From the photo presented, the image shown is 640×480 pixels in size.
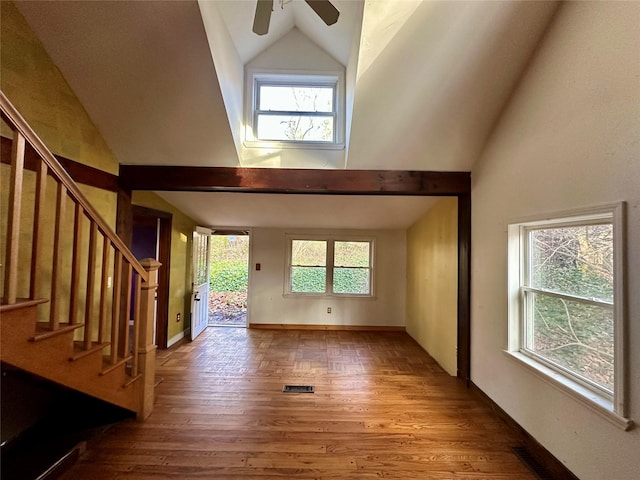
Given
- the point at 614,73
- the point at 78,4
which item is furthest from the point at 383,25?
the point at 78,4

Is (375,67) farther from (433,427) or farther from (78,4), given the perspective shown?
(433,427)

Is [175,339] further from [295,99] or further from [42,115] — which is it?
[295,99]

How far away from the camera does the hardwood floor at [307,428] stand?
1.87m

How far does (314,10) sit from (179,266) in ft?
12.6

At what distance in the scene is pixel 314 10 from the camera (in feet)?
5.22

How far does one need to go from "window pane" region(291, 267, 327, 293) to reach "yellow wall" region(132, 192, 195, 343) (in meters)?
1.76

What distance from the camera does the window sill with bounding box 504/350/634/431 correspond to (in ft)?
4.79

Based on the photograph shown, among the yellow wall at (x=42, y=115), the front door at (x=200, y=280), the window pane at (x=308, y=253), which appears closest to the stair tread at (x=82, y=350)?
the yellow wall at (x=42, y=115)

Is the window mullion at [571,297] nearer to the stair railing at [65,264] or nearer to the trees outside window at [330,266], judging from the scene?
the stair railing at [65,264]

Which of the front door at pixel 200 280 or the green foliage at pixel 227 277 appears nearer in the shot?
the front door at pixel 200 280

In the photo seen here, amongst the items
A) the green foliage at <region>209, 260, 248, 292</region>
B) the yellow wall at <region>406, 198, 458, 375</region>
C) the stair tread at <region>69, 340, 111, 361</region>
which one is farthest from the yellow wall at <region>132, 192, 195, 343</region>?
the yellow wall at <region>406, 198, 458, 375</region>

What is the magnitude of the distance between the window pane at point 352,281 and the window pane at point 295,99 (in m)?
2.88

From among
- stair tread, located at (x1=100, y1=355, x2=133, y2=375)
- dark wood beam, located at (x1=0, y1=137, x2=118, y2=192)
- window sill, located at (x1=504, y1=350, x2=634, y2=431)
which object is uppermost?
dark wood beam, located at (x1=0, y1=137, x2=118, y2=192)

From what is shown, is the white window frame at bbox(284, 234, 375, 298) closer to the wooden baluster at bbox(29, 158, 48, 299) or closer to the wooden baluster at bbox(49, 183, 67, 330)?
the wooden baluster at bbox(49, 183, 67, 330)
